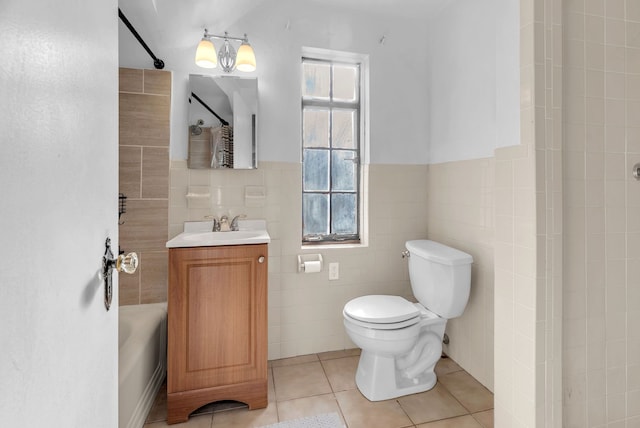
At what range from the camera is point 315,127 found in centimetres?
247

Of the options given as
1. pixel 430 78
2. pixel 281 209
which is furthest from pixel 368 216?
pixel 430 78

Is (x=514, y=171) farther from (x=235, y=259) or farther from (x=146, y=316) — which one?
(x=146, y=316)

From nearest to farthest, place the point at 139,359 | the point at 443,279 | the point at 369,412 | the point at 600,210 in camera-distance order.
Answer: the point at 600,210 → the point at 139,359 → the point at 369,412 → the point at 443,279

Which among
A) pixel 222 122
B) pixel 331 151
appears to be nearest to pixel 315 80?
pixel 331 151

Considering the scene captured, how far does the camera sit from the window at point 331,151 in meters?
2.46

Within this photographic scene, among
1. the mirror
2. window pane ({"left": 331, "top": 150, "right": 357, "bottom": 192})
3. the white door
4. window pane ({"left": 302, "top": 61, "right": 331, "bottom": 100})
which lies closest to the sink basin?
the mirror

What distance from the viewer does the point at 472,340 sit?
6.75 feet

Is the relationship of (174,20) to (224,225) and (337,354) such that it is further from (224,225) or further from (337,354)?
(337,354)

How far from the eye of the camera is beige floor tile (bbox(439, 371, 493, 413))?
178cm

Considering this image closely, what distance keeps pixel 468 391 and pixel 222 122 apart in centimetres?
226

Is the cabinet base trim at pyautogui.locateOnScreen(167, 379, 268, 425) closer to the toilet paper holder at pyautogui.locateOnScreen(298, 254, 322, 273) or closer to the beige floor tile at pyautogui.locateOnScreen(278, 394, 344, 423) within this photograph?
the beige floor tile at pyautogui.locateOnScreen(278, 394, 344, 423)

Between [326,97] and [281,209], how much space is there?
0.95m

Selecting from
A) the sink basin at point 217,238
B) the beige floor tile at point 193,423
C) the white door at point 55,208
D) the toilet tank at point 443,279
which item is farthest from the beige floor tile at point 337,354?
the white door at point 55,208

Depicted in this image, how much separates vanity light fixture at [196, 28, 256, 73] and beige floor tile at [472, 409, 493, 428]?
2.39 m
